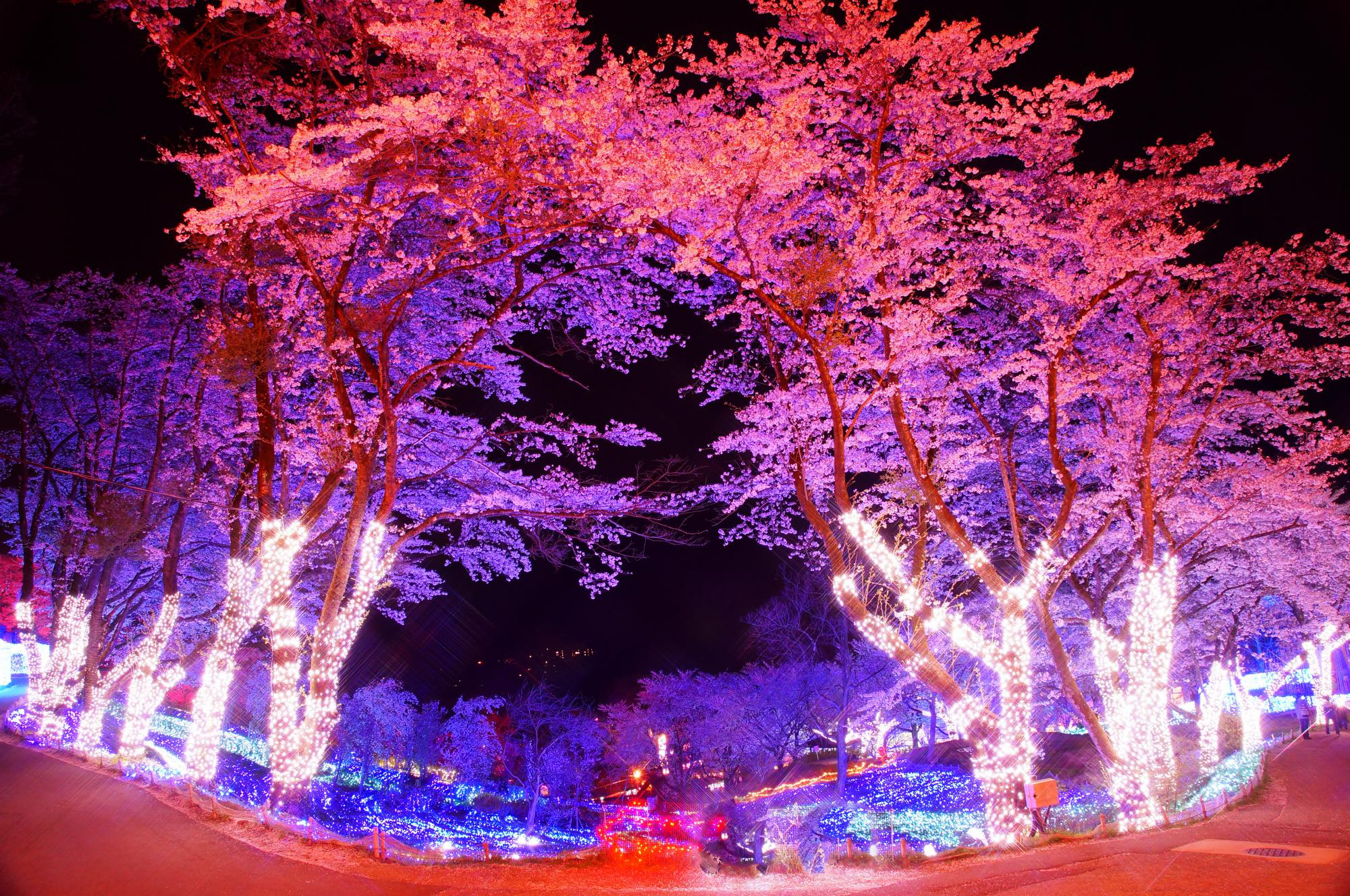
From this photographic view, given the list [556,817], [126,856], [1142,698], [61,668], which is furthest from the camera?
[556,817]

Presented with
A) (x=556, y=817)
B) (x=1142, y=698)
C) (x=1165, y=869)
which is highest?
(x=1142, y=698)

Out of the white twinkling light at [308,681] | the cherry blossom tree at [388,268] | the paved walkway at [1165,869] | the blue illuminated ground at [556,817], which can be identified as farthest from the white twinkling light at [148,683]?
the paved walkway at [1165,869]

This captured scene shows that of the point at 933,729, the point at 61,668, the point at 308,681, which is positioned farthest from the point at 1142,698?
the point at 61,668

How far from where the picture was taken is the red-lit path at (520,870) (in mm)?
6602

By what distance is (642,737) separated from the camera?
34125 millimetres

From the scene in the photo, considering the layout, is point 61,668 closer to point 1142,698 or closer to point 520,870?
point 520,870

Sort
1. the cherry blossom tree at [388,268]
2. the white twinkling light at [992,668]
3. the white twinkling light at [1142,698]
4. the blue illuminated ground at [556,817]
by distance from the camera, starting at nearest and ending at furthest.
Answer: the cherry blossom tree at [388,268] → the white twinkling light at [992,668] → the white twinkling light at [1142,698] → the blue illuminated ground at [556,817]

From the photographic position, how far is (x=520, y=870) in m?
8.58

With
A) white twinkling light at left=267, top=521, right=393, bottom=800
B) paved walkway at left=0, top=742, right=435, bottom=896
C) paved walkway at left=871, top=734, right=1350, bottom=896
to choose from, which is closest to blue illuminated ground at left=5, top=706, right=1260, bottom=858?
white twinkling light at left=267, top=521, right=393, bottom=800

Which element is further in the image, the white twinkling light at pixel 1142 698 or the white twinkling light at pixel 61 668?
the white twinkling light at pixel 61 668

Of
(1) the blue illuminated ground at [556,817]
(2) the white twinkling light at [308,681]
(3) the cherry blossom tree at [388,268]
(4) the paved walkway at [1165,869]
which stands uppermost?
(3) the cherry blossom tree at [388,268]

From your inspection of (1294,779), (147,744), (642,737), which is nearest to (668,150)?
(147,744)

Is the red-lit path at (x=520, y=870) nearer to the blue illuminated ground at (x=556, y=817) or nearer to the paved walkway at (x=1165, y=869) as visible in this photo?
Result: the paved walkway at (x=1165, y=869)

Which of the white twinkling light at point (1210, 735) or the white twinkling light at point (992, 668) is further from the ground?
the white twinkling light at point (992, 668)
